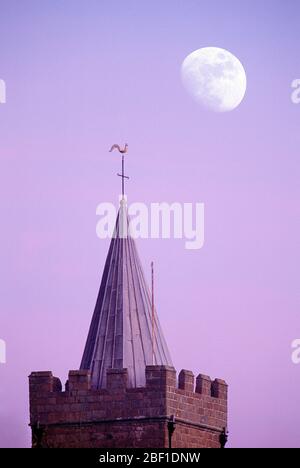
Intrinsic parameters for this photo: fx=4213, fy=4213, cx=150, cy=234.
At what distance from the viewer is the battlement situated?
149125 mm

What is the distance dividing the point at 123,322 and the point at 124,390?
109 inches

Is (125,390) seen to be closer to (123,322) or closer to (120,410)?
(120,410)

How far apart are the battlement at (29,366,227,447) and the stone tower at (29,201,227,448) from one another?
35 mm

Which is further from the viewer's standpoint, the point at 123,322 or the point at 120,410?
the point at 123,322

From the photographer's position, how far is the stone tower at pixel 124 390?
149m

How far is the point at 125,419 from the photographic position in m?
149

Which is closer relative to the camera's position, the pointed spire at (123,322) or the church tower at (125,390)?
the church tower at (125,390)

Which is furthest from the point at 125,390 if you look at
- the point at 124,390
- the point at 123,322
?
the point at 123,322

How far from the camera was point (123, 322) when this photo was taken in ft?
496

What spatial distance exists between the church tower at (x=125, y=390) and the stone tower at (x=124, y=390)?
0.12 ft
